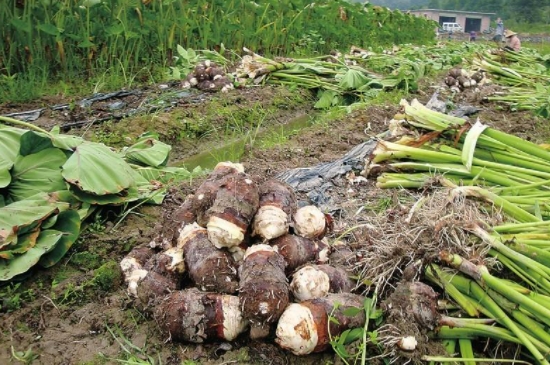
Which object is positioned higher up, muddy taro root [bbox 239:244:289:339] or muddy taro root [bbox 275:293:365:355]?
muddy taro root [bbox 239:244:289:339]

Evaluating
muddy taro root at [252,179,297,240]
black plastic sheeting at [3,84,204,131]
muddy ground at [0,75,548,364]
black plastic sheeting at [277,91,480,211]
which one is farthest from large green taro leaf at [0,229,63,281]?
black plastic sheeting at [3,84,204,131]

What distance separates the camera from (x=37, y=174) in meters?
3.04

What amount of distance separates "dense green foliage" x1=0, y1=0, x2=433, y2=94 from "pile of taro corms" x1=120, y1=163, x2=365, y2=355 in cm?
443

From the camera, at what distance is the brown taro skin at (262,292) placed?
80.8 inches

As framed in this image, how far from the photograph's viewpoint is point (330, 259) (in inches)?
100

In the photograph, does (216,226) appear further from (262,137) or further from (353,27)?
(353,27)

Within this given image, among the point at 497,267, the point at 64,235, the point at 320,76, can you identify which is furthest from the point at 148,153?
the point at 320,76

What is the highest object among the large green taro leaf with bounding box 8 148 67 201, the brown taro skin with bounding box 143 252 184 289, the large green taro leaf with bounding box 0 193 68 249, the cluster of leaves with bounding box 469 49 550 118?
the large green taro leaf with bounding box 8 148 67 201

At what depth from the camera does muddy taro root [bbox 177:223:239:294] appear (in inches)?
89.0

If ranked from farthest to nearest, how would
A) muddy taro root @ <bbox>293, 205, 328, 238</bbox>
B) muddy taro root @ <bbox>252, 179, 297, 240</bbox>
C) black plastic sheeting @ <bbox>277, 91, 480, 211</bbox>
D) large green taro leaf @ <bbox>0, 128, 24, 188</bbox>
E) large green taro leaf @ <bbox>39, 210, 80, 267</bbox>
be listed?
black plastic sheeting @ <bbox>277, 91, 480, 211</bbox>
large green taro leaf @ <bbox>0, 128, 24, 188</bbox>
large green taro leaf @ <bbox>39, 210, 80, 267</bbox>
muddy taro root @ <bbox>293, 205, 328, 238</bbox>
muddy taro root @ <bbox>252, 179, 297, 240</bbox>

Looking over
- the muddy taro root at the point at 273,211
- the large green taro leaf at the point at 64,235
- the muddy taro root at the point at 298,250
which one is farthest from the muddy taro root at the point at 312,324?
the large green taro leaf at the point at 64,235

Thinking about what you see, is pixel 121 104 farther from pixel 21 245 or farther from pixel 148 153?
pixel 21 245

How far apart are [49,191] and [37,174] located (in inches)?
5.0

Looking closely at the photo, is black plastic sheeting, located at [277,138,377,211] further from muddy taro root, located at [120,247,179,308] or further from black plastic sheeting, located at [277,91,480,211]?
muddy taro root, located at [120,247,179,308]
